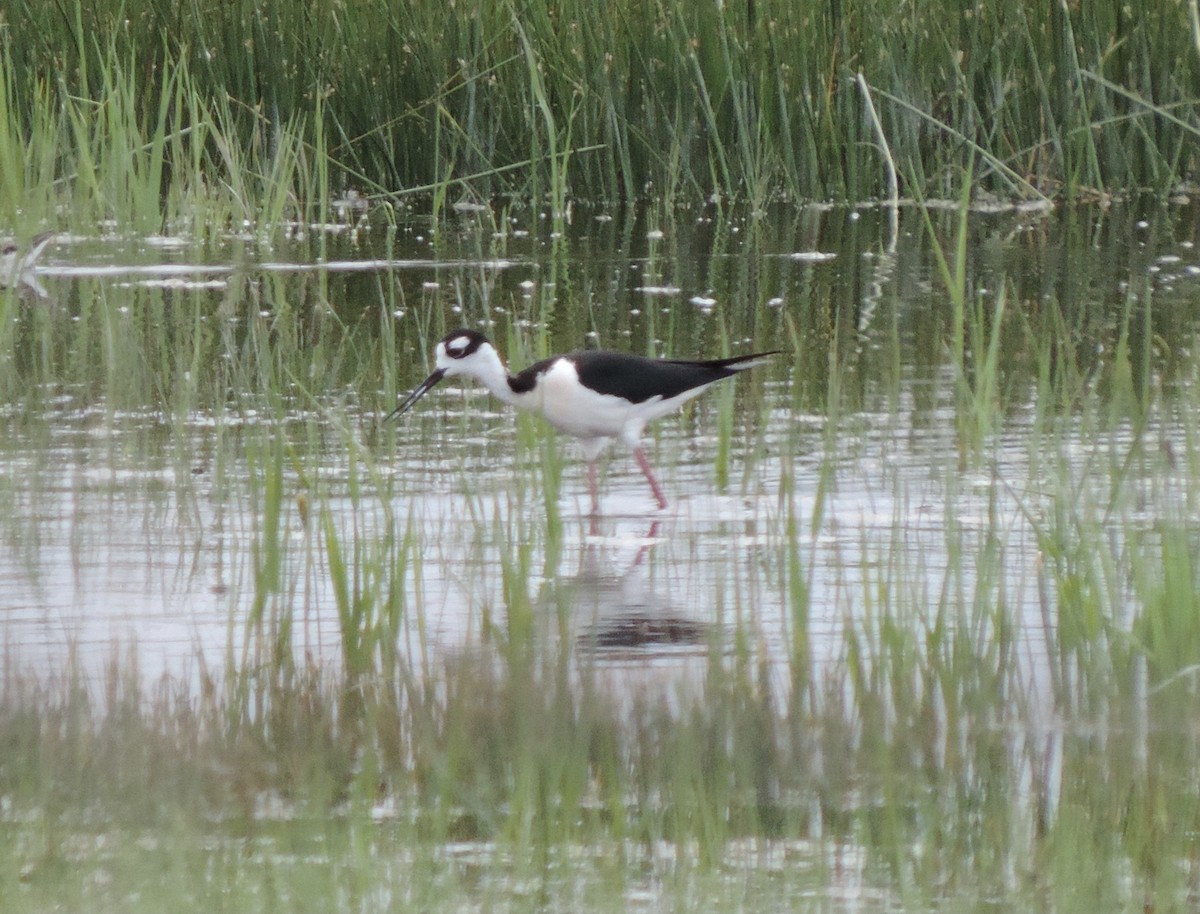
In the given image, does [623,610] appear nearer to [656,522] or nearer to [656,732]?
[656,522]

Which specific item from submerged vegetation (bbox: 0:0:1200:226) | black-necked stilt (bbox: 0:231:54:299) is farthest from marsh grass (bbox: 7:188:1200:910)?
submerged vegetation (bbox: 0:0:1200:226)

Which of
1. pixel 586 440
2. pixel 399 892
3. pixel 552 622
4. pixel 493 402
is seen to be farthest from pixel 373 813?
pixel 493 402

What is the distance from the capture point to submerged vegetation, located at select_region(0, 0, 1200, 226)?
11234 millimetres

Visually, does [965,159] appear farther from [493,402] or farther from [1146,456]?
[1146,456]

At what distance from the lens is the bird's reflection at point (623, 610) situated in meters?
4.01

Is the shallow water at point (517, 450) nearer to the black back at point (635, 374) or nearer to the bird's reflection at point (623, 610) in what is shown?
the bird's reflection at point (623, 610)

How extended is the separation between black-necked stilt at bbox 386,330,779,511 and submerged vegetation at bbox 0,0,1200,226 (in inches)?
198

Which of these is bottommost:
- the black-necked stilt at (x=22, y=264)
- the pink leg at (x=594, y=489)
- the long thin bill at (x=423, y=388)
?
the pink leg at (x=594, y=489)

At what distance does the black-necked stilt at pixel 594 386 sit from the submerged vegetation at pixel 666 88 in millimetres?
5025

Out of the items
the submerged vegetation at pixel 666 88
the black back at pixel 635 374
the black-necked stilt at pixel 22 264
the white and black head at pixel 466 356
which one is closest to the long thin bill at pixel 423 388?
the white and black head at pixel 466 356

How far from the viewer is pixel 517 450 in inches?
219

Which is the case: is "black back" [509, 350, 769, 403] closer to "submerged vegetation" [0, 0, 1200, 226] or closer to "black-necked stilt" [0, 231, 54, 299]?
"black-necked stilt" [0, 231, 54, 299]

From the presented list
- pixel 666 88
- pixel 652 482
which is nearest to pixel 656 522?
pixel 652 482

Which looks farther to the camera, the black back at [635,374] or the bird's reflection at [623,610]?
the black back at [635,374]
